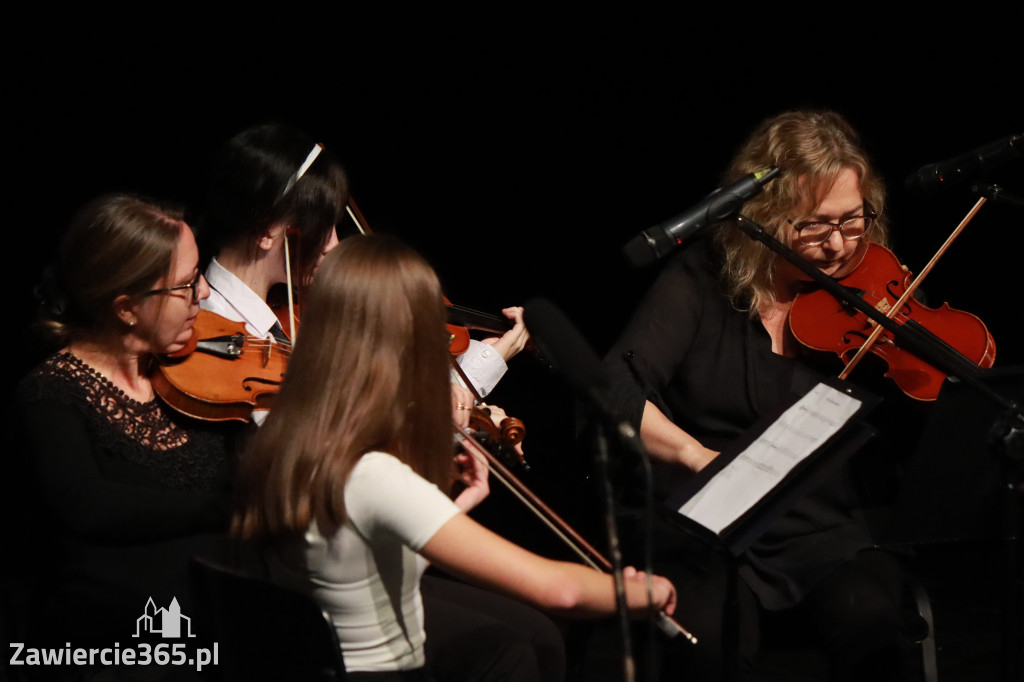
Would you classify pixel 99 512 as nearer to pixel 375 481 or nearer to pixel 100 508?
pixel 100 508

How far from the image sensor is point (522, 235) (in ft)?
11.3

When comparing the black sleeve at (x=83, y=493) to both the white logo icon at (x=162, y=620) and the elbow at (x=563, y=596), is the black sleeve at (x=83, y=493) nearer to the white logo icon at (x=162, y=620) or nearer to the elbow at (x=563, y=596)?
the white logo icon at (x=162, y=620)

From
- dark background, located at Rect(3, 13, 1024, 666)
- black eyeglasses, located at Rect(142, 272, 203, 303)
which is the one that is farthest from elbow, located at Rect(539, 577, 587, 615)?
dark background, located at Rect(3, 13, 1024, 666)

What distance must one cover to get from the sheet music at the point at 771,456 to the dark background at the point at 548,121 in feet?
4.05

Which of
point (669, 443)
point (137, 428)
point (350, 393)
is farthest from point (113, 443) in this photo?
point (669, 443)

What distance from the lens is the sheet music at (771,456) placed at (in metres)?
1.77

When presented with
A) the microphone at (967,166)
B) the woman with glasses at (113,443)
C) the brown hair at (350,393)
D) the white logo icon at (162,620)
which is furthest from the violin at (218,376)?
the microphone at (967,166)

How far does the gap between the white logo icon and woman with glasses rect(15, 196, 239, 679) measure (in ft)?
0.04

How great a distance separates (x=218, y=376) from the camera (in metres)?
2.05

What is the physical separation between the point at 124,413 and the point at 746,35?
2.36 m

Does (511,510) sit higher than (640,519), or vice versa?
(640,519)

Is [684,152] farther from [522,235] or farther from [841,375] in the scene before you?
[841,375]

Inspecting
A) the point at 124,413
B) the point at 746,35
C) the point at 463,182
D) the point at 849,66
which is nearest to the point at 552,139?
the point at 463,182

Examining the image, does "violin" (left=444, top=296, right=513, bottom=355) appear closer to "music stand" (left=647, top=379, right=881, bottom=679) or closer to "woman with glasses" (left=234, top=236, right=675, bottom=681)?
"music stand" (left=647, top=379, right=881, bottom=679)
